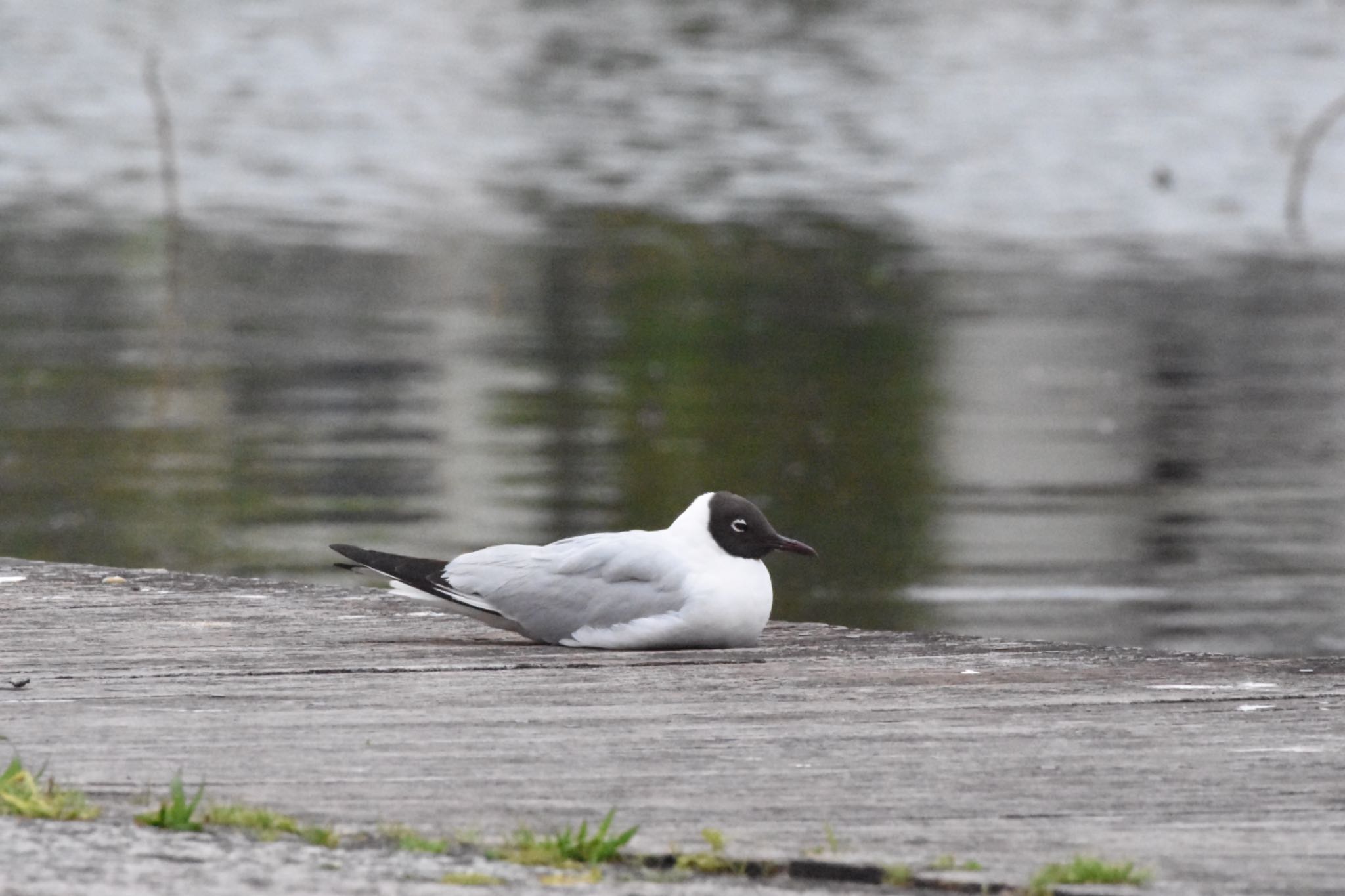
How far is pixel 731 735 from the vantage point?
562 cm

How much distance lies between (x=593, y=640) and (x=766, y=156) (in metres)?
33.7

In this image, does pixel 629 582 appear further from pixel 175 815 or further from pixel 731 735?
pixel 175 815

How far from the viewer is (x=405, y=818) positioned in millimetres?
4906

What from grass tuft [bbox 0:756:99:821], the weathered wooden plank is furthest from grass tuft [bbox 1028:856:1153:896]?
grass tuft [bbox 0:756:99:821]

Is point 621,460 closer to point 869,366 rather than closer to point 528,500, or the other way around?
point 528,500

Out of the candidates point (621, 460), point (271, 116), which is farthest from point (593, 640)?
point (271, 116)

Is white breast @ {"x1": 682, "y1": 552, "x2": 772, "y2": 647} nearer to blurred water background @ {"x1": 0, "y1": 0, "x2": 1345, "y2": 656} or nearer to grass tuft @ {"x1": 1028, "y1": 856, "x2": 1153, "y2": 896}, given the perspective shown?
grass tuft @ {"x1": 1028, "y1": 856, "x2": 1153, "y2": 896}

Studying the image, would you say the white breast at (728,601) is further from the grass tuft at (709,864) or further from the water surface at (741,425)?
the water surface at (741,425)

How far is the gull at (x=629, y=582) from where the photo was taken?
6410 millimetres

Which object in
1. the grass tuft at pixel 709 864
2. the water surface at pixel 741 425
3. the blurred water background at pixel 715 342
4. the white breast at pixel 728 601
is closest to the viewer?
the grass tuft at pixel 709 864

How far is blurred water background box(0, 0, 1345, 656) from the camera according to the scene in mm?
13844

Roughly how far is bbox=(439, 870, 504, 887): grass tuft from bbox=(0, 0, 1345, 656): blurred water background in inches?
→ 301

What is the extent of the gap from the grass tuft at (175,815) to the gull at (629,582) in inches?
63.7

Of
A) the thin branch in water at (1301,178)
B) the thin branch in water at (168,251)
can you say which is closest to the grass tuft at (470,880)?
the thin branch in water at (168,251)
